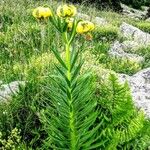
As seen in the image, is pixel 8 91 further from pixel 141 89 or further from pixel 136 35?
pixel 136 35

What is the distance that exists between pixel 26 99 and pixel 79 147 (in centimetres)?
202

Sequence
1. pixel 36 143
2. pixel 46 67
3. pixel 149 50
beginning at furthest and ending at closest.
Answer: pixel 149 50, pixel 46 67, pixel 36 143

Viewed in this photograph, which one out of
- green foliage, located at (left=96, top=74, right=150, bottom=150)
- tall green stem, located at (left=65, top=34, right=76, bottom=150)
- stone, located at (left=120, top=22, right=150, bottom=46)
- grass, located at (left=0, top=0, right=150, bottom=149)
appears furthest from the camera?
stone, located at (left=120, top=22, right=150, bottom=46)

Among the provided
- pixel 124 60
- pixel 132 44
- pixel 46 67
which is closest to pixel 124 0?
pixel 132 44

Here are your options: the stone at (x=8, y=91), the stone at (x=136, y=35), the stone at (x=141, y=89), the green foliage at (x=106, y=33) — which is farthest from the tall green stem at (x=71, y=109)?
the green foliage at (x=106, y=33)

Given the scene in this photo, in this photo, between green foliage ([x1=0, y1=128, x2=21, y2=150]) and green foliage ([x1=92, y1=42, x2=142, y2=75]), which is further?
green foliage ([x1=92, y1=42, x2=142, y2=75])

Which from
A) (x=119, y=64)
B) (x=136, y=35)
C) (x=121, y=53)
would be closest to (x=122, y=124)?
(x=119, y=64)

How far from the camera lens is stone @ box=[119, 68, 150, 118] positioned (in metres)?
5.03

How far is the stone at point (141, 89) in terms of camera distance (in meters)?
5.03

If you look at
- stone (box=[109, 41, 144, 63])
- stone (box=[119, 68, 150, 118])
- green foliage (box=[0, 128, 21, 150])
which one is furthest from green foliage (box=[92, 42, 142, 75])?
green foliage (box=[0, 128, 21, 150])

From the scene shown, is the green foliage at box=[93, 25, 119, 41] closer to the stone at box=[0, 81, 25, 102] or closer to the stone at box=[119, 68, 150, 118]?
the stone at box=[119, 68, 150, 118]

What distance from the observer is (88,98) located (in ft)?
8.71

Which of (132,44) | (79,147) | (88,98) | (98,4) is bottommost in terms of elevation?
(98,4)

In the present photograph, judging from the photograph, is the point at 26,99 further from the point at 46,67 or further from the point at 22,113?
the point at 46,67
